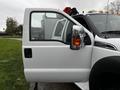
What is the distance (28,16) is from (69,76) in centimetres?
115

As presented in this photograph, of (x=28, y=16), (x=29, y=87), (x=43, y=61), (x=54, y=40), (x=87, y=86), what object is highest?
(x=28, y=16)

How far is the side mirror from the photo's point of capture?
13.3 ft

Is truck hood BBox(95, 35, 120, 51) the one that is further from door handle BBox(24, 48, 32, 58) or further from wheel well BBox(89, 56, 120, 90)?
door handle BBox(24, 48, 32, 58)

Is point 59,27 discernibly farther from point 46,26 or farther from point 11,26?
point 11,26

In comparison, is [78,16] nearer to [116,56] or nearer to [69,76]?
[69,76]

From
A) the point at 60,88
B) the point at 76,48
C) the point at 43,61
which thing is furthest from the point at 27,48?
the point at 60,88

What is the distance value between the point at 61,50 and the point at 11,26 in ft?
293

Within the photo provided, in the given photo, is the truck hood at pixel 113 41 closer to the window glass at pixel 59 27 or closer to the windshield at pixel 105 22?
the windshield at pixel 105 22

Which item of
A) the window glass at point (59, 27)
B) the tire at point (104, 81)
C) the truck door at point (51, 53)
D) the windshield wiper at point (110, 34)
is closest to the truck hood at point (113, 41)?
the windshield wiper at point (110, 34)

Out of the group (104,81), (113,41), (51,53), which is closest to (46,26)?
(51,53)

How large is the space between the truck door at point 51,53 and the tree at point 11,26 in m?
84.9

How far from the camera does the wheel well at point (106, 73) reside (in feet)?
12.5

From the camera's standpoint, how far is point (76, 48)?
4.17m

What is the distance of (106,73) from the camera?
13.2 feet
